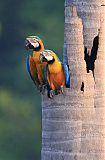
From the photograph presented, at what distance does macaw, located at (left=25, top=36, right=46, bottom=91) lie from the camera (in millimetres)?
8773

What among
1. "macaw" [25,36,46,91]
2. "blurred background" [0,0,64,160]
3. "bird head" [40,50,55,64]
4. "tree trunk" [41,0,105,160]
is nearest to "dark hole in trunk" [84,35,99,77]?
"tree trunk" [41,0,105,160]

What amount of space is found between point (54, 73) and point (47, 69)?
0.35 ft

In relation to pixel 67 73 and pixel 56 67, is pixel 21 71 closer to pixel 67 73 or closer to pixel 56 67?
pixel 56 67

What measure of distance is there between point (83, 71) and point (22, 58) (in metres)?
13.4

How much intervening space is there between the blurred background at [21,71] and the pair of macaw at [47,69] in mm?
11457

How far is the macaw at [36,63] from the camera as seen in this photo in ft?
28.8

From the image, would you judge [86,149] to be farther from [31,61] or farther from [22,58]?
[22,58]

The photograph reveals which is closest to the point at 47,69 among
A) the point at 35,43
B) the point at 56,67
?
the point at 56,67

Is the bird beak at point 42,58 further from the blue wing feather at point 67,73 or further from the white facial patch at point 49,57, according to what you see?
the blue wing feather at point 67,73

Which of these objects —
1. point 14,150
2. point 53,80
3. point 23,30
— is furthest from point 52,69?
point 23,30

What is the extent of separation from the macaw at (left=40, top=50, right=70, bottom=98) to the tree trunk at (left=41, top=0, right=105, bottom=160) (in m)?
0.04

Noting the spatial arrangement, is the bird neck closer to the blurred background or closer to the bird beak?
the bird beak

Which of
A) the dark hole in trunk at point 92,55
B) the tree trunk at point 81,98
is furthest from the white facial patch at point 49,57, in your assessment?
the dark hole in trunk at point 92,55

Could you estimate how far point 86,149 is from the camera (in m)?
8.50
